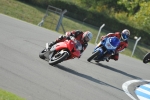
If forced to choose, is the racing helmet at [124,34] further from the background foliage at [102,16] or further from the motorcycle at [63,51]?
the background foliage at [102,16]

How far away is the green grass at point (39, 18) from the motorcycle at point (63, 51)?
17762mm

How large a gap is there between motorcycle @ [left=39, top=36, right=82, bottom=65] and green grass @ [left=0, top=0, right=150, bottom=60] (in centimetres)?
1776

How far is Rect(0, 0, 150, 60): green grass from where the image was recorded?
3341cm

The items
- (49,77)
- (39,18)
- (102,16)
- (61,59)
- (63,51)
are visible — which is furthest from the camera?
(102,16)

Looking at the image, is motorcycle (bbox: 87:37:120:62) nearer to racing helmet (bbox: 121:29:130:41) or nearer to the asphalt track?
racing helmet (bbox: 121:29:130:41)

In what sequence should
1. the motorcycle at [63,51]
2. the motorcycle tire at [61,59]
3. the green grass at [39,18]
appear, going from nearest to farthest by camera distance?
the motorcycle tire at [61,59] < the motorcycle at [63,51] < the green grass at [39,18]

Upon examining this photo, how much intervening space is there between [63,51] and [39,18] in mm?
22725

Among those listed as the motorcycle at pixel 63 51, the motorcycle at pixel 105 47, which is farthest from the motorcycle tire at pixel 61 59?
the motorcycle at pixel 105 47

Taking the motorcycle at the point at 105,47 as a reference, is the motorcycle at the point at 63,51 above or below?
below

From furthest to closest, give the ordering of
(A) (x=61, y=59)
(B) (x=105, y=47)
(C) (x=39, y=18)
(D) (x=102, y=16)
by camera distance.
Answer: (D) (x=102, y=16) < (C) (x=39, y=18) < (B) (x=105, y=47) < (A) (x=61, y=59)

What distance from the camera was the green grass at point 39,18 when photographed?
33.4m

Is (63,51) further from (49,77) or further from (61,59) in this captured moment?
(49,77)

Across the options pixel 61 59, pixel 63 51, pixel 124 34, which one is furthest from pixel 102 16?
pixel 61 59

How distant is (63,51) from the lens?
1366 centimetres
